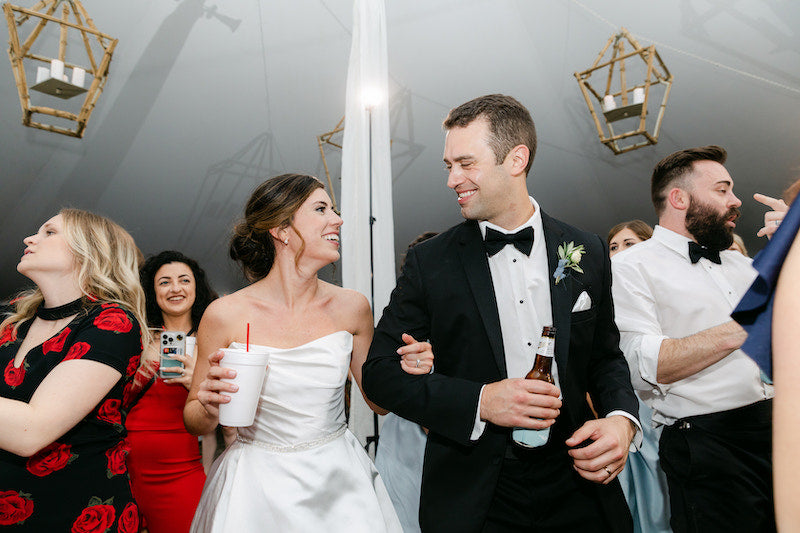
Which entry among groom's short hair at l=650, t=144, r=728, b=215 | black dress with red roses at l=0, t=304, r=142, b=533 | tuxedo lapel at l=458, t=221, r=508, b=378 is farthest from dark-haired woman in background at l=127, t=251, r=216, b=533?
groom's short hair at l=650, t=144, r=728, b=215

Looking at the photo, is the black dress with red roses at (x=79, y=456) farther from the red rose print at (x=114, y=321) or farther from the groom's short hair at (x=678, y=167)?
the groom's short hair at (x=678, y=167)

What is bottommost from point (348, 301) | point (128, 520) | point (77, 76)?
point (128, 520)

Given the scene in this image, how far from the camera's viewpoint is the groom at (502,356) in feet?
4.34

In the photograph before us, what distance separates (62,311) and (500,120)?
1.56 meters

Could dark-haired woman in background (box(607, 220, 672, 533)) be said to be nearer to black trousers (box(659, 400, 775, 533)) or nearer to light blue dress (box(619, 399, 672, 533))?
light blue dress (box(619, 399, 672, 533))

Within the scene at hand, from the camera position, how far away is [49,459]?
4.94 ft

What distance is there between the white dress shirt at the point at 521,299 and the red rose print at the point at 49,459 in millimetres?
1320

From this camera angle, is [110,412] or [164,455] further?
[164,455]

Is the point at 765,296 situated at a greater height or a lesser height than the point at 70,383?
greater

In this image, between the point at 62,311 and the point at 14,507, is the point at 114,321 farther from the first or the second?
the point at 14,507

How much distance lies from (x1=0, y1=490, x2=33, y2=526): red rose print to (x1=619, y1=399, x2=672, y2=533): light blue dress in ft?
6.72

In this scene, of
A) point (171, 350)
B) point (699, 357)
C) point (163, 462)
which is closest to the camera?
point (699, 357)

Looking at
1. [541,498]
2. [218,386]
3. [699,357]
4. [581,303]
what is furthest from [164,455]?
[699,357]

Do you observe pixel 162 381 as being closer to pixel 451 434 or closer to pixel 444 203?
pixel 451 434
